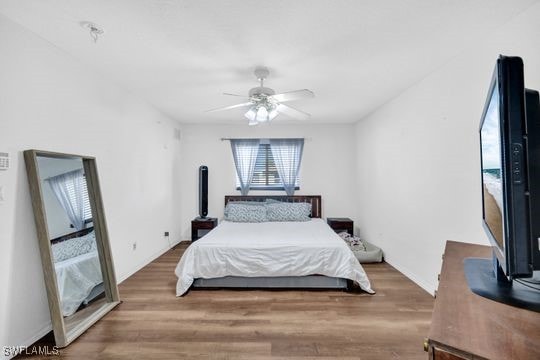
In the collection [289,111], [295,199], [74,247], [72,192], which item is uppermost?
[289,111]

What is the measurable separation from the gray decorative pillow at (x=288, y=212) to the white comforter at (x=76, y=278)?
2.60 metres

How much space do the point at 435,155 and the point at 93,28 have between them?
3.33 metres

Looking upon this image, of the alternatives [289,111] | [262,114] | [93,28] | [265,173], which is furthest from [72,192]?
[265,173]

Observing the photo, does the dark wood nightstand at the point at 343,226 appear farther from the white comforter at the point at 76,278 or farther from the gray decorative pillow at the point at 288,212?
the white comforter at the point at 76,278

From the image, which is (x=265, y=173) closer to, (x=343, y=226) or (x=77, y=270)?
(x=343, y=226)

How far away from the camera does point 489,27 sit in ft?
6.31

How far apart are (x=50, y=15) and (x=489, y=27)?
127 inches

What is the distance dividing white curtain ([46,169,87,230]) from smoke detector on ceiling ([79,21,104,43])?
121cm

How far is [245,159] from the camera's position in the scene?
16.6 ft

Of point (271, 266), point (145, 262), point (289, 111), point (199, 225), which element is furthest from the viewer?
point (199, 225)

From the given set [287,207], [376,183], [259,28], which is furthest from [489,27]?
[287,207]

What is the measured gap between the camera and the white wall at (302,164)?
201 inches

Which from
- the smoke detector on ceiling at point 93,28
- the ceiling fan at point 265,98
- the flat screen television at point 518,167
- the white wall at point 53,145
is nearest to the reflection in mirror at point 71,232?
the white wall at point 53,145

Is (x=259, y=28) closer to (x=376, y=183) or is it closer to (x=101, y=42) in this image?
(x=101, y=42)
